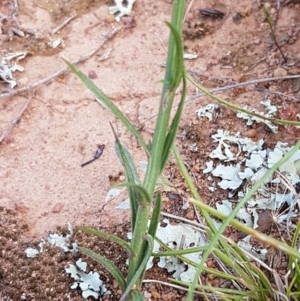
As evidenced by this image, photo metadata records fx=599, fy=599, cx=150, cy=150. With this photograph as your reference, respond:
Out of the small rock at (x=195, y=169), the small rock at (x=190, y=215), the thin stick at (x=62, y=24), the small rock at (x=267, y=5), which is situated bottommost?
the small rock at (x=190, y=215)

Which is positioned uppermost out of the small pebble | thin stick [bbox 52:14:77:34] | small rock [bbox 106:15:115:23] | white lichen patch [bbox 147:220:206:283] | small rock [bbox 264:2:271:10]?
thin stick [bbox 52:14:77:34]

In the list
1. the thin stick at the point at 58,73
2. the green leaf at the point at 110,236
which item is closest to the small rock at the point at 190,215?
the green leaf at the point at 110,236

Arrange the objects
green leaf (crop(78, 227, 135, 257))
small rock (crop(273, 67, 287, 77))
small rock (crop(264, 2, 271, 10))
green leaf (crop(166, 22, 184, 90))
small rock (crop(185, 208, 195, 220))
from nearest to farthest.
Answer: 1. green leaf (crop(166, 22, 184, 90))
2. green leaf (crop(78, 227, 135, 257))
3. small rock (crop(185, 208, 195, 220))
4. small rock (crop(273, 67, 287, 77))
5. small rock (crop(264, 2, 271, 10))

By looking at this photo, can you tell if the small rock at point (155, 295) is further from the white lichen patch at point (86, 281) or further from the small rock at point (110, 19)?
the small rock at point (110, 19)

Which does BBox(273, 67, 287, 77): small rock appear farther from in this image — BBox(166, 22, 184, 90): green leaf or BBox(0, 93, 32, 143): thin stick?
BBox(166, 22, 184, 90): green leaf

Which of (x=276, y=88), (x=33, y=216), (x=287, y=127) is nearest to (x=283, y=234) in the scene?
(x=287, y=127)

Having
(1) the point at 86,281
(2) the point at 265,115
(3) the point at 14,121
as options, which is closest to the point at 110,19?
(3) the point at 14,121

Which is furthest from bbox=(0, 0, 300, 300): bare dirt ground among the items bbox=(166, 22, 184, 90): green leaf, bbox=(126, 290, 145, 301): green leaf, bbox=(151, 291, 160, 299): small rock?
bbox=(166, 22, 184, 90): green leaf

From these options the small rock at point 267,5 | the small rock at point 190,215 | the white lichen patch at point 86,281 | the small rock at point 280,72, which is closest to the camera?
the white lichen patch at point 86,281

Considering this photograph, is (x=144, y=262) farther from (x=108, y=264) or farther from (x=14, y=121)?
(x=14, y=121)
